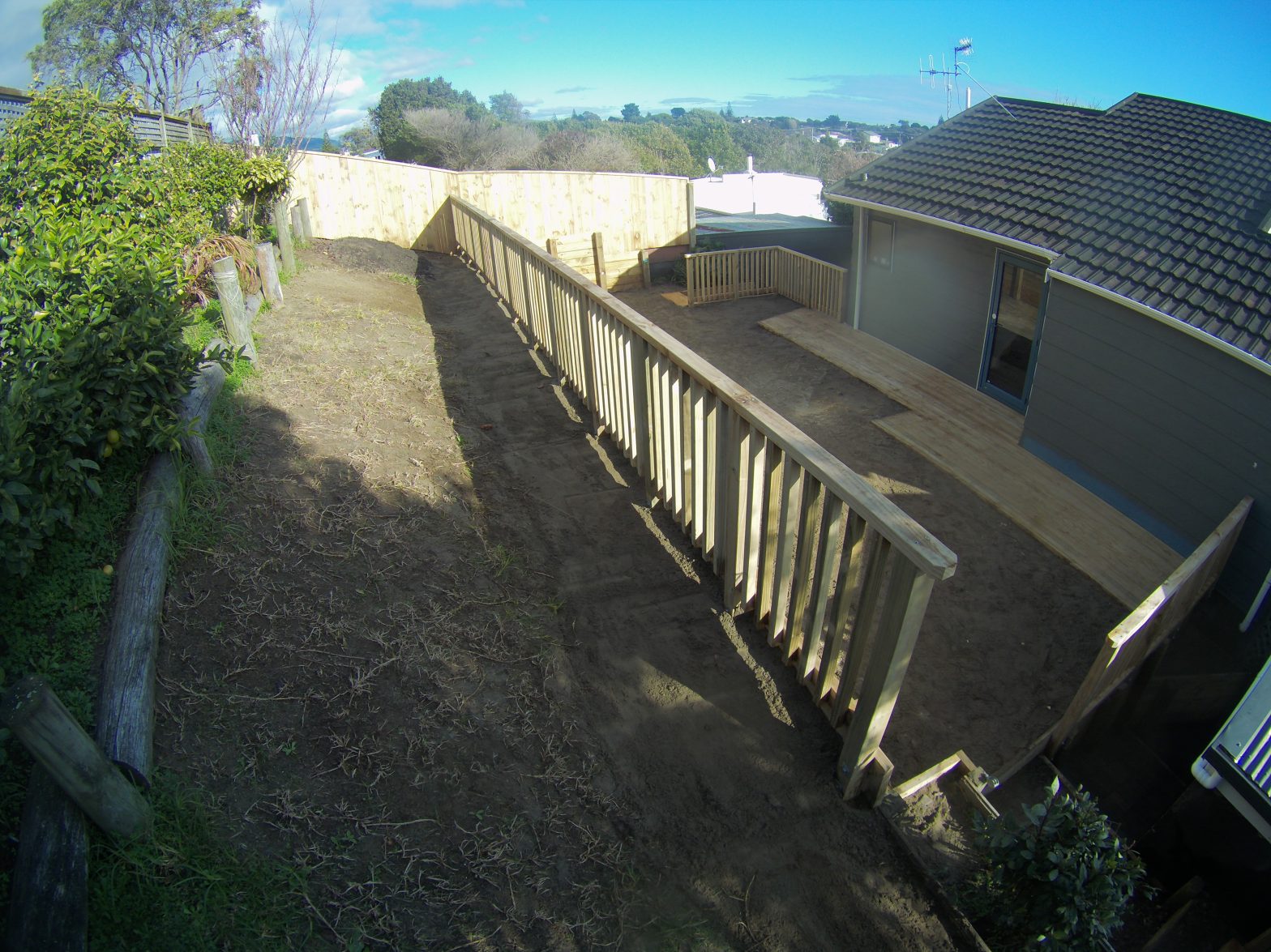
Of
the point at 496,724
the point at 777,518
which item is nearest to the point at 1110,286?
the point at 777,518

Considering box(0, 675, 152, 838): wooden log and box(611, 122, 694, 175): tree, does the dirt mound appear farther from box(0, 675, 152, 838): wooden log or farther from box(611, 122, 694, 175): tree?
box(611, 122, 694, 175): tree

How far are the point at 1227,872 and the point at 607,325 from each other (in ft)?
15.9

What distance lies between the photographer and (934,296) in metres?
9.52

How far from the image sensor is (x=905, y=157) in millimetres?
10273

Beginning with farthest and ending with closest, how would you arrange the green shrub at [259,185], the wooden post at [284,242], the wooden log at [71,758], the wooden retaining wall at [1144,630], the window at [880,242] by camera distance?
the window at [880,242] < the wooden post at [284,242] < the green shrub at [259,185] < the wooden retaining wall at [1144,630] < the wooden log at [71,758]

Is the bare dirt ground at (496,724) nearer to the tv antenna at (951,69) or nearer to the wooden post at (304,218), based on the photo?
the wooden post at (304,218)

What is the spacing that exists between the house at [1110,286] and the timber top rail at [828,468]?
422 centimetres

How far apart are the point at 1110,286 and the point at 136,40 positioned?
32020 mm

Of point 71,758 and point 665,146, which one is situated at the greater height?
point 665,146

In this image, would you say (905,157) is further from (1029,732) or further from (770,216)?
(770,216)

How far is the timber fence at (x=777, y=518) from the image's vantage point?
7.92ft

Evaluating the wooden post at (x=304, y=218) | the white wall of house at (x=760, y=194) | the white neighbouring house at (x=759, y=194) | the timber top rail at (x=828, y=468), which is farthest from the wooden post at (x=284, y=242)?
the white wall of house at (x=760, y=194)

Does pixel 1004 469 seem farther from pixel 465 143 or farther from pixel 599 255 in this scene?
pixel 465 143

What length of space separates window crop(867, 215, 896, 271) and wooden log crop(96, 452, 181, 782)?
942 cm
